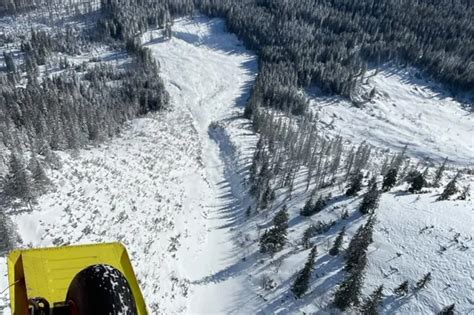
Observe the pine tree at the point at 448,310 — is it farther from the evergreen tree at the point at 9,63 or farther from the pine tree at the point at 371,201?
the evergreen tree at the point at 9,63

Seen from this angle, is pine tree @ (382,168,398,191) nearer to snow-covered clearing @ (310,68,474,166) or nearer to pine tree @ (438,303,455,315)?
pine tree @ (438,303,455,315)

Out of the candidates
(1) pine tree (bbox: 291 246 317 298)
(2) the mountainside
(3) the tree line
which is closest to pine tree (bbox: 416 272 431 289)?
(2) the mountainside

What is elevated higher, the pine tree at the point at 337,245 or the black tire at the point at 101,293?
the black tire at the point at 101,293

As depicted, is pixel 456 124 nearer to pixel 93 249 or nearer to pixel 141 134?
pixel 141 134

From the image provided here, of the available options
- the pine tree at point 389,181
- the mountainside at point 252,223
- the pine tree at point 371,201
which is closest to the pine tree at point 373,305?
the mountainside at point 252,223

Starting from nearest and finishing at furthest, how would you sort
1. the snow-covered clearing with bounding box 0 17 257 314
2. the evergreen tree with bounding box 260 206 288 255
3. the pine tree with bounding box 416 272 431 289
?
the pine tree with bounding box 416 272 431 289 → the snow-covered clearing with bounding box 0 17 257 314 → the evergreen tree with bounding box 260 206 288 255
